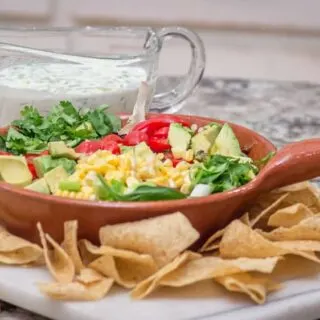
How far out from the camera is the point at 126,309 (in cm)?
78

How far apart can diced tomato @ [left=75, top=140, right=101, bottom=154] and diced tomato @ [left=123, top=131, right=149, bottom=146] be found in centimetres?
3

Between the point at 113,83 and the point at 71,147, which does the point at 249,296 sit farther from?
the point at 113,83

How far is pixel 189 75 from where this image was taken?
142 cm

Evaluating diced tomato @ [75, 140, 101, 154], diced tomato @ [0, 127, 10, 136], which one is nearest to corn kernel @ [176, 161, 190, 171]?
diced tomato @ [75, 140, 101, 154]

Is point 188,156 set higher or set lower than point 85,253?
higher

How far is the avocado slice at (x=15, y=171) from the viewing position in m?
0.91

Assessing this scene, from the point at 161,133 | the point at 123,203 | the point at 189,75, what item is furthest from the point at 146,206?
the point at 189,75

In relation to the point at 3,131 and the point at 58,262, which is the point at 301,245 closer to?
the point at 58,262

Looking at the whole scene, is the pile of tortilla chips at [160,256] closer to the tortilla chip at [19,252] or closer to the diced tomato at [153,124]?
the tortilla chip at [19,252]

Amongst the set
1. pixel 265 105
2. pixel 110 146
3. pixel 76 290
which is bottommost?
pixel 76 290

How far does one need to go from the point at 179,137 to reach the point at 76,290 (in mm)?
299

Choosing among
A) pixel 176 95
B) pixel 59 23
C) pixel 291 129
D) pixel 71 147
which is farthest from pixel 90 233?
pixel 59 23

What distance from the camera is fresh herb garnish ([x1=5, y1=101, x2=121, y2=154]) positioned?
41.1 inches

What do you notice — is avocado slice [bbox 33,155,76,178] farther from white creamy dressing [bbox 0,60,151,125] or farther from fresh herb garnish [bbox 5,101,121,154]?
white creamy dressing [bbox 0,60,151,125]
